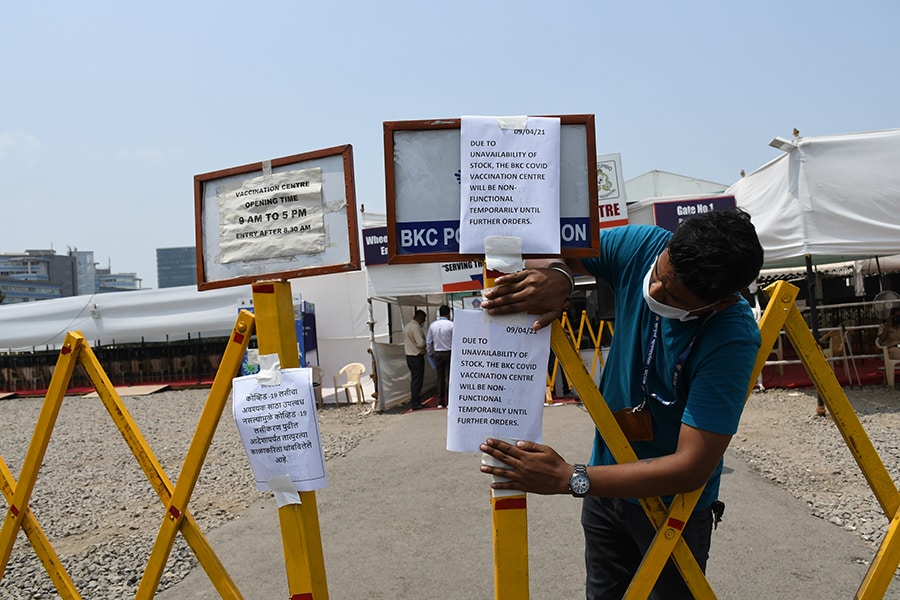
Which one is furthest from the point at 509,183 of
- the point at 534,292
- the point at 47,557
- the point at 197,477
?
the point at 47,557

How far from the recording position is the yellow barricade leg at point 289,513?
84.8 inches

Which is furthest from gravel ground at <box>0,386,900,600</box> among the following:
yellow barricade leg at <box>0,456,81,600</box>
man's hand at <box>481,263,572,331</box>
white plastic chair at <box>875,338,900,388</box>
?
man's hand at <box>481,263,572,331</box>

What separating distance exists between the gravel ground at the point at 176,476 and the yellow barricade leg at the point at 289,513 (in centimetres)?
247

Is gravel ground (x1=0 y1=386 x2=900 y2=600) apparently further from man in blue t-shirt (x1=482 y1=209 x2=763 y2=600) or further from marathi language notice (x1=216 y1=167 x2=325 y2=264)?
man in blue t-shirt (x1=482 y1=209 x2=763 y2=600)

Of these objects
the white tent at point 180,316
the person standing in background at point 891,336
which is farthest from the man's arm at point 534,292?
the white tent at point 180,316

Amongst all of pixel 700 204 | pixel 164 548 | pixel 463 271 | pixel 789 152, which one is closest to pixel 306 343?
pixel 463 271

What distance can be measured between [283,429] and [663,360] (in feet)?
4.06

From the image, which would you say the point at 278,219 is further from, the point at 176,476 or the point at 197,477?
the point at 176,476

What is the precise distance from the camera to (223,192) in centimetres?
234

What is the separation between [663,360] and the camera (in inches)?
75.7

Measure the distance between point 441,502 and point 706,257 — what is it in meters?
4.43

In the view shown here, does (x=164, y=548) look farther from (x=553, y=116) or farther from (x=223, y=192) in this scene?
(x=553, y=116)

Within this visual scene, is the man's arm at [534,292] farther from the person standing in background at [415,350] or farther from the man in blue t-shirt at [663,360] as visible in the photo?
the person standing in background at [415,350]

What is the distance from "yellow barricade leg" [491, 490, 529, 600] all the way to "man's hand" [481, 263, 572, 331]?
506mm
